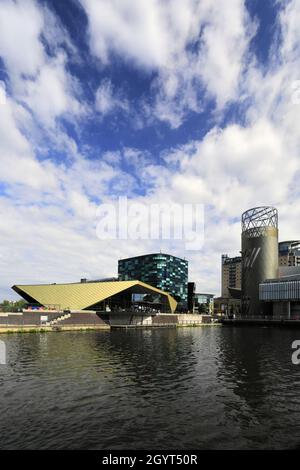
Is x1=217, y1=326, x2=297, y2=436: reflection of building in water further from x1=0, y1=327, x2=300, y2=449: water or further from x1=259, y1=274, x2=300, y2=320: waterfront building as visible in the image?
x1=259, y1=274, x2=300, y2=320: waterfront building

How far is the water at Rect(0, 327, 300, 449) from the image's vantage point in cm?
1811

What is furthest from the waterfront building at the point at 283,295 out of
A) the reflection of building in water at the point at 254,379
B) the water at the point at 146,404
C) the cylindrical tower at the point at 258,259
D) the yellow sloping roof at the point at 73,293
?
the water at the point at 146,404

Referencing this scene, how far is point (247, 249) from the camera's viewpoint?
185 metres

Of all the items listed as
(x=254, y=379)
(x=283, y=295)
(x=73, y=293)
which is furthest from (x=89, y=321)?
(x=283, y=295)

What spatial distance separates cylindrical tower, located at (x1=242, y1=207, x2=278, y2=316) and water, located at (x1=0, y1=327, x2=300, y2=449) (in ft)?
470

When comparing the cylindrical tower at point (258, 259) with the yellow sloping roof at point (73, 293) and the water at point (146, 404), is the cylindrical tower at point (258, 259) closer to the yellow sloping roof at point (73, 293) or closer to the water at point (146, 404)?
the yellow sloping roof at point (73, 293)

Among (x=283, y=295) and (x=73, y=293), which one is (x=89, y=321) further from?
(x=283, y=295)

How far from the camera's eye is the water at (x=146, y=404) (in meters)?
18.1

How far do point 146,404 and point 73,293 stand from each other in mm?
93012

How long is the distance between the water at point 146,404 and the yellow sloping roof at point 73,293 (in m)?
69.8

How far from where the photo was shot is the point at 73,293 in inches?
Result: 4483

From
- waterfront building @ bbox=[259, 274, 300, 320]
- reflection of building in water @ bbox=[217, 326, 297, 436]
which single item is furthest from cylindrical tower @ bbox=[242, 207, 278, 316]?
reflection of building in water @ bbox=[217, 326, 297, 436]
